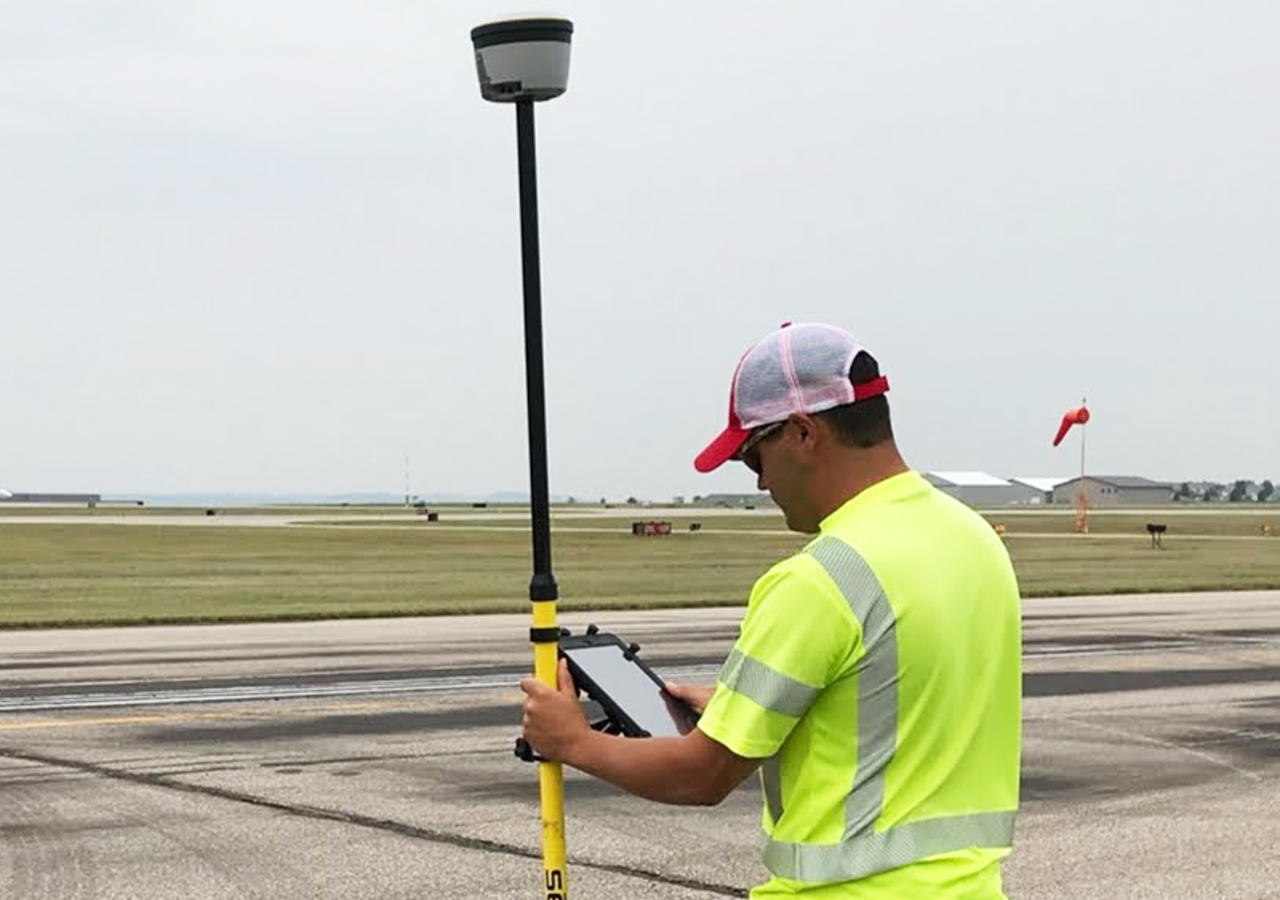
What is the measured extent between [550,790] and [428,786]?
24.2 feet

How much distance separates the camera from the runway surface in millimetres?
8523

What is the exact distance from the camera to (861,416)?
119 inches

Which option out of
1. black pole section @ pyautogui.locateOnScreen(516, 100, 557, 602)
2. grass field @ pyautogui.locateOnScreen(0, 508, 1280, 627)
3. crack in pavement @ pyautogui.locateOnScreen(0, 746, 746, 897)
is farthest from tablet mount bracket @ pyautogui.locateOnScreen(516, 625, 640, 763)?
grass field @ pyautogui.locateOnScreen(0, 508, 1280, 627)

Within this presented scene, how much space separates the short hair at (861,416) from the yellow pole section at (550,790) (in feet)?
2.85

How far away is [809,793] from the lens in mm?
2930

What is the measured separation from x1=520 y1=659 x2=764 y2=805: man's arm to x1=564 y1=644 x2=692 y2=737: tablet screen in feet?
0.20

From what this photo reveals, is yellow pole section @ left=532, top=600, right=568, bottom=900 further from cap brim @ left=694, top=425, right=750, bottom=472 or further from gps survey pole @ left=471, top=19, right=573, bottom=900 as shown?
cap brim @ left=694, top=425, right=750, bottom=472

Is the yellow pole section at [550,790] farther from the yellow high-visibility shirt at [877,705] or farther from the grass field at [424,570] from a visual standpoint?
the grass field at [424,570]

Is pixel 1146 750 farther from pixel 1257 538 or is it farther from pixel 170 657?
pixel 1257 538

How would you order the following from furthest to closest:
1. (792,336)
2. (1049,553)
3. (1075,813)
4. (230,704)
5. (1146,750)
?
(1049,553) < (230,704) < (1146,750) < (1075,813) < (792,336)

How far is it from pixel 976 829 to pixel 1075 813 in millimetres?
7720

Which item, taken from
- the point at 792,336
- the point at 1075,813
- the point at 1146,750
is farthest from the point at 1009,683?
the point at 1146,750

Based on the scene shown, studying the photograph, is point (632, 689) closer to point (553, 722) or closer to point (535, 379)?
point (553, 722)

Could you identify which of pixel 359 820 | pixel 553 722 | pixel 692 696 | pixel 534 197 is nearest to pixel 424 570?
pixel 359 820
